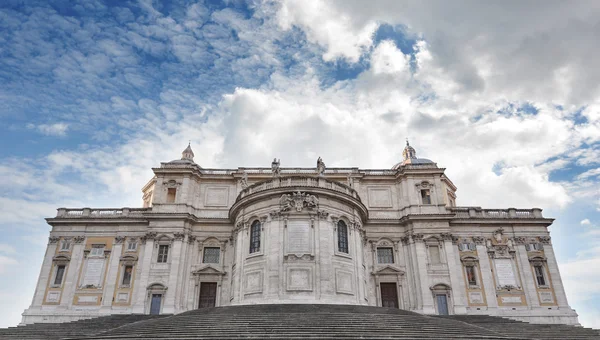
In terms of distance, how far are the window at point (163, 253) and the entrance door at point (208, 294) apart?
3.62 m

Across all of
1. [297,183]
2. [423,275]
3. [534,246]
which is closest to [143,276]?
[297,183]

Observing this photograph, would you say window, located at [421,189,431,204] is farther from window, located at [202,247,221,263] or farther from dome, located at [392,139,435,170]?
window, located at [202,247,221,263]

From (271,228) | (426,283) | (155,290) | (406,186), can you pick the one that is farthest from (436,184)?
(155,290)

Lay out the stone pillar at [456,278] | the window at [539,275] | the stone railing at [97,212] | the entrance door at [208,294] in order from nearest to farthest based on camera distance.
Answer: the stone pillar at [456,278] → the entrance door at [208,294] → the window at [539,275] → the stone railing at [97,212]

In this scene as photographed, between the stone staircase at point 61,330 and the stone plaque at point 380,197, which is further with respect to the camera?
the stone plaque at point 380,197

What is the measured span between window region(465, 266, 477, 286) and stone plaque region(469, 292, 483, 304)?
79 cm

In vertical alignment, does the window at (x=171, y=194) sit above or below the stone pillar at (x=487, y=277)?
above

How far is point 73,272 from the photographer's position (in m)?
31.9

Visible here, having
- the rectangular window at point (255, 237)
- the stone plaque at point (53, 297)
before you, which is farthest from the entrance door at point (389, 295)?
the stone plaque at point (53, 297)

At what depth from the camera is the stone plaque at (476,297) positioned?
102 ft

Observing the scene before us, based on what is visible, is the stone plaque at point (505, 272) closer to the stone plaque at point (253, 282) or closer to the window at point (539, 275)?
the window at point (539, 275)

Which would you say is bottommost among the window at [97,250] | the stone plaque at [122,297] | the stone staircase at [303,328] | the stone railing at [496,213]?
the stone staircase at [303,328]

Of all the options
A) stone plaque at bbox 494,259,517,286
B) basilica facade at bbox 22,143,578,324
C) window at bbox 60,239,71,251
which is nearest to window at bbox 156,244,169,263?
basilica facade at bbox 22,143,578,324

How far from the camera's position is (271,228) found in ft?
85.4
